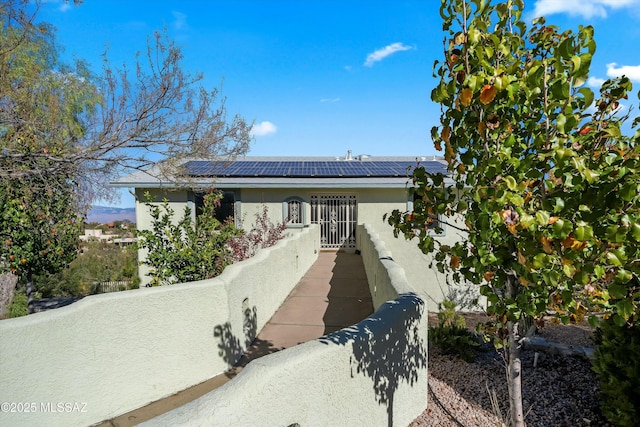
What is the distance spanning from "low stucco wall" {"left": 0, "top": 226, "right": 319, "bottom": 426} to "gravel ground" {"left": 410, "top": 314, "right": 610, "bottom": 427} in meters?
2.86

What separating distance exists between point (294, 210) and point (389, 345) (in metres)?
11.5

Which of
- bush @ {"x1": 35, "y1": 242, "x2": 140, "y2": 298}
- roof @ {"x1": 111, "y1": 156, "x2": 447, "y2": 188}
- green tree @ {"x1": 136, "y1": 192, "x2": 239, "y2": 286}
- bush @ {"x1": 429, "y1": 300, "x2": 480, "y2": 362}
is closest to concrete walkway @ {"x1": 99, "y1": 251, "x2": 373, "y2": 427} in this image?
bush @ {"x1": 429, "y1": 300, "x2": 480, "y2": 362}

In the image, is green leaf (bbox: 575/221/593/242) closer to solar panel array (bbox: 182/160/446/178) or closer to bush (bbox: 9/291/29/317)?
solar panel array (bbox: 182/160/446/178)

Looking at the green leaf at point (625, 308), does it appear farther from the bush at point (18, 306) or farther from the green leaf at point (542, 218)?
the bush at point (18, 306)

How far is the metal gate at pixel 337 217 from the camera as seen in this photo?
15391 millimetres

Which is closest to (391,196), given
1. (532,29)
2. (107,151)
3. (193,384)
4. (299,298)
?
(299,298)

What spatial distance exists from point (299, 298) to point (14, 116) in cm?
A: 687

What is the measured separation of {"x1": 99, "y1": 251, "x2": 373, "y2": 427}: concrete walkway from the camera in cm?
461

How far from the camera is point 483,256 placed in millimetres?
2365

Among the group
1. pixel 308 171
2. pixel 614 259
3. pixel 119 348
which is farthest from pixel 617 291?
pixel 308 171

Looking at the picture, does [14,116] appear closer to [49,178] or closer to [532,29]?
[49,178]

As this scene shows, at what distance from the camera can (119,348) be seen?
14.3ft

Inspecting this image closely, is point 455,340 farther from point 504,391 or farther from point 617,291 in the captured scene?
point 617,291

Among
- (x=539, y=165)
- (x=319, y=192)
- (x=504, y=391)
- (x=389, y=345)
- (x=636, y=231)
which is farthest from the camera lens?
(x=319, y=192)
